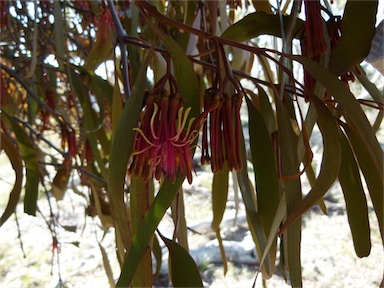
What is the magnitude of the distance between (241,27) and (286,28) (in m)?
0.04

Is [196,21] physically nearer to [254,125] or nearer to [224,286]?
[254,125]

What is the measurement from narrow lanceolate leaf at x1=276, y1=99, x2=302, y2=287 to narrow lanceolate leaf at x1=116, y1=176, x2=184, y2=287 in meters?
0.10

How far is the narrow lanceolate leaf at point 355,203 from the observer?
1.31 feet

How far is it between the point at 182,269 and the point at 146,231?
0.07m

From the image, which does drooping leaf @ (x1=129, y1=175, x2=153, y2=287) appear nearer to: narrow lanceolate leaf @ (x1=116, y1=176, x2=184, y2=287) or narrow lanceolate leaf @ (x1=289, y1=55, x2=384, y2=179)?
narrow lanceolate leaf @ (x1=116, y1=176, x2=184, y2=287)

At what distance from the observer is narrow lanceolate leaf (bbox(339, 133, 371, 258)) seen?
40 cm

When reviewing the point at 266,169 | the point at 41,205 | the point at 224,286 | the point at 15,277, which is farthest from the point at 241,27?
the point at 41,205

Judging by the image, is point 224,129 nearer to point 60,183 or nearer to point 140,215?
point 140,215

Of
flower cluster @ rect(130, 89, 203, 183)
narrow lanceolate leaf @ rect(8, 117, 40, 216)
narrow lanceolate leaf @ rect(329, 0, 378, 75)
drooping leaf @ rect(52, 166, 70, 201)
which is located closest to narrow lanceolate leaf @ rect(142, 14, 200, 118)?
flower cluster @ rect(130, 89, 203, 183)

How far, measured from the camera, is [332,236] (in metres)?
1.80

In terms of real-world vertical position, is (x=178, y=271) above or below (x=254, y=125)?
below

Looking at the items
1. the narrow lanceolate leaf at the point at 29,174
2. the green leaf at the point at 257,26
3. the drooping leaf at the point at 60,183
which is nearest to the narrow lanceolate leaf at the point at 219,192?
the green leaf at the point at 257,26

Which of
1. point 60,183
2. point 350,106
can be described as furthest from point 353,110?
point 60,183

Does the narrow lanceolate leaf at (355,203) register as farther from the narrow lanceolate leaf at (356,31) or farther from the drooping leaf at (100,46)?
the drooping leaf at (100,46)
